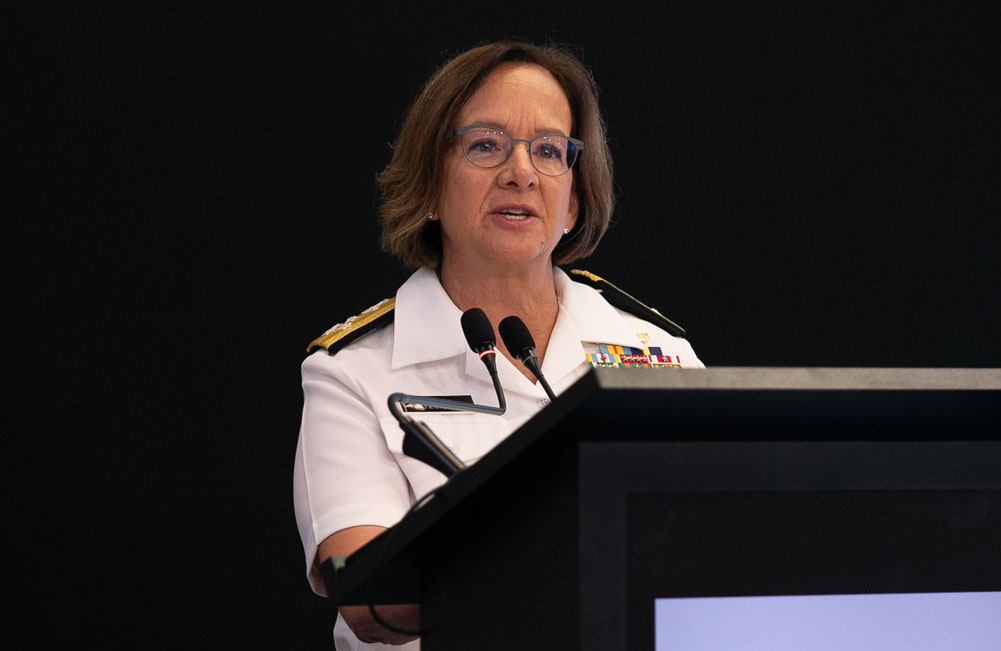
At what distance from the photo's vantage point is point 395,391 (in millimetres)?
1641

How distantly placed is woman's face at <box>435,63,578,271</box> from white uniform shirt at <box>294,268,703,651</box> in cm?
10

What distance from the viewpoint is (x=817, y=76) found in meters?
2.79

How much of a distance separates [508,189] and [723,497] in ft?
3.65

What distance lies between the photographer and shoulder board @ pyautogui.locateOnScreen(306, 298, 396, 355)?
1684 mm

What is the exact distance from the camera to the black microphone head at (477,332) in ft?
3.95

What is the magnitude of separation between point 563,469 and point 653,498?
2.3 inches

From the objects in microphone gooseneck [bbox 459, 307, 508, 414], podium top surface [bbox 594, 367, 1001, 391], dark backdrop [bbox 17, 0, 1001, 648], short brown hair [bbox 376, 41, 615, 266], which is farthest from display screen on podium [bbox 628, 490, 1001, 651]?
dark backdrop [bbox 17, 0, 1001, 648]

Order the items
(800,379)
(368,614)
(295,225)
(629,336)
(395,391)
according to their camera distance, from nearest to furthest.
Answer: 1. (800,379)
2. (368,614)
3. (395,391)
4. (629,336)
5. (295,225)

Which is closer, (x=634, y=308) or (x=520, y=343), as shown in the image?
(x=520, y=343)

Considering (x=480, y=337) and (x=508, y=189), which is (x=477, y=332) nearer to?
(x=480, y=337)

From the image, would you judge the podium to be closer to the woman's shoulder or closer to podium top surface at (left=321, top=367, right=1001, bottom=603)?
podium top surface at (left=321, top=367, right=1001, bottom=603)

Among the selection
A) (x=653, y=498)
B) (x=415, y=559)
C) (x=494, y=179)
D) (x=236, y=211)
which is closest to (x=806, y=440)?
(x=653, y=498)

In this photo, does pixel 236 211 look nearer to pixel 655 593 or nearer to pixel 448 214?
pixel 448 214

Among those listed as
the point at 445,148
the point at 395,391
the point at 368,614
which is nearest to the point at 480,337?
the point at 368,614
